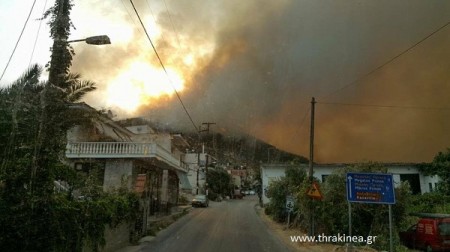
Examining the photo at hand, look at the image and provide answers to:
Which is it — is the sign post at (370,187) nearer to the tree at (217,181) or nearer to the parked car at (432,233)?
the parked car at (432,233)

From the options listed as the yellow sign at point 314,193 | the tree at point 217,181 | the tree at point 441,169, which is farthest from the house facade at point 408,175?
the tree at point 217,181

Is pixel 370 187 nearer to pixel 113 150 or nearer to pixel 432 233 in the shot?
pixel 432 233

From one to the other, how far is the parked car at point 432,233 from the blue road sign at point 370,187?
2.39 metres

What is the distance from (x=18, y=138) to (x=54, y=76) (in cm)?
183

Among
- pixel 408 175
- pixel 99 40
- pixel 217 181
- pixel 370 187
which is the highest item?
pixel 99 40

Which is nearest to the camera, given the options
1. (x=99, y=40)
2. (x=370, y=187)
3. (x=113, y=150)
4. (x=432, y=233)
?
(x=99, y=40)

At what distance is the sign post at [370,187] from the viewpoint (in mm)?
13766

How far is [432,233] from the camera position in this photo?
14352mm

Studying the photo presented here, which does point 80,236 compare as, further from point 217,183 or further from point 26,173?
point 217,183

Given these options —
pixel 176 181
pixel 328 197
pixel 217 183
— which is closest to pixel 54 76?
pixel 328 197

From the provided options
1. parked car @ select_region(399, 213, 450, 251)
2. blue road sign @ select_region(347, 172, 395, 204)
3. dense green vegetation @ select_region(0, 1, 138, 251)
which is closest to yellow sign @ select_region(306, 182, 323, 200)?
blue road sign @ select_region(347, 172, 395, 204)

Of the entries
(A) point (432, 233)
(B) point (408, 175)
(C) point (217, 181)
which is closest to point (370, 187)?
(A) point (432, 233)

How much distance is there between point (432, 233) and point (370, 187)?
3.15m

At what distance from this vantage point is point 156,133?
4044 centimetres
